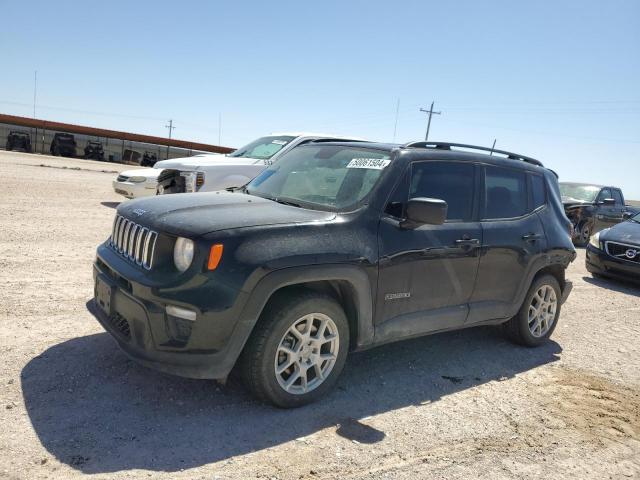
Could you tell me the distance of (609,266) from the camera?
9562 mm

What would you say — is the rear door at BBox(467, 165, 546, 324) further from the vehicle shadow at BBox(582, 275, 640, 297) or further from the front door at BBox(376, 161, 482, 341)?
the vehicle shadow at BBox(582, 275, 640, 297)

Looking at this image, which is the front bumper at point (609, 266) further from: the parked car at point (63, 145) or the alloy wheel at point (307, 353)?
the parked car at point (63, 145)

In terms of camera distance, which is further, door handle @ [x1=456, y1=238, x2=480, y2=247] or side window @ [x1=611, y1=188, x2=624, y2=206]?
side window @ [x1=611, y1=188, x2=624, y2=206]

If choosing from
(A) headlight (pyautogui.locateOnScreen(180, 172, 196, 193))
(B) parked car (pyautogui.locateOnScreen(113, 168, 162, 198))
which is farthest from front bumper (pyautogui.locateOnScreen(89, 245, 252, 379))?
(B) parked car (pyautogui.locateOnScreen(113, 168, 162, 198))

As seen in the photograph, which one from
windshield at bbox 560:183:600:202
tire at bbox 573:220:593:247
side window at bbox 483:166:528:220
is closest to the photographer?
side window at bbox 483:166:528:220

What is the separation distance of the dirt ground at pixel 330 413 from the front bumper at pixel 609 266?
4104 millimetres

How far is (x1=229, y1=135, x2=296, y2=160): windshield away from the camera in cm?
1013

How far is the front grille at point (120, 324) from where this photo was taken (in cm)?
344

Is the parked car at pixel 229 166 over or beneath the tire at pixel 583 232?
over

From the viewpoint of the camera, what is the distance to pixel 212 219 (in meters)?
3.47

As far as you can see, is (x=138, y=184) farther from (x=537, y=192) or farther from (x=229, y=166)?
(x=537, y=192)

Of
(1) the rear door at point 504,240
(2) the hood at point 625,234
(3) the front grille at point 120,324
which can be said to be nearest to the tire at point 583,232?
(2) the hood at point 625,234

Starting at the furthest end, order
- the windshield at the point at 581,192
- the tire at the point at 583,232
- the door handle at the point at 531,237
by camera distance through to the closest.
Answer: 1. the windshield at the point at 581,192
2. the tire at the point at 583,232
3. the door handle at the point at 531,237

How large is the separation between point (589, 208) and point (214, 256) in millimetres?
13900
